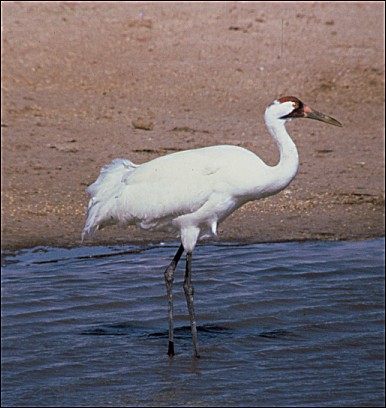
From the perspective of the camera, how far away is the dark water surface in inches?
214

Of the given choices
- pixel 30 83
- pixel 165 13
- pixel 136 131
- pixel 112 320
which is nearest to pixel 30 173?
pixel 136 131

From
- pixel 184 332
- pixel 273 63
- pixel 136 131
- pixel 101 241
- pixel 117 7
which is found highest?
pixel 117 7

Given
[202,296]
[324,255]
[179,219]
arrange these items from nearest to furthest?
[179,219]
[202,296]
[324,255]

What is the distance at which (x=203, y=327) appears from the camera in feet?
21.3

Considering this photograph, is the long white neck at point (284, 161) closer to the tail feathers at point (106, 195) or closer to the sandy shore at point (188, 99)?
the tail feathers at point (106, 195)

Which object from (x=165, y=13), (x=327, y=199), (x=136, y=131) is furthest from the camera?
(x=165, y=13)

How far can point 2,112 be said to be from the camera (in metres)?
10.3

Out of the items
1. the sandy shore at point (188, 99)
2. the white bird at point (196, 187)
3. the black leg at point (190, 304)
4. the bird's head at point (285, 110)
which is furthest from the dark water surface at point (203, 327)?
the bird's head at point (285, 110)

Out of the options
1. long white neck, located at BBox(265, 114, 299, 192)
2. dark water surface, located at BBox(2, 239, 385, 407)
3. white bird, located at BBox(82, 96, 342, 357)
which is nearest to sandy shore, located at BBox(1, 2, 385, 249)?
dark water surface, located at BBox(2, 239, 385, 407)

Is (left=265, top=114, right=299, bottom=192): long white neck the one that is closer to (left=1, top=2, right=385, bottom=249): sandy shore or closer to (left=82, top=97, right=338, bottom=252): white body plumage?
(left=82, top=97, right=338, bottom=252): white body plumage

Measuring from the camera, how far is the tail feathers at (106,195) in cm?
622

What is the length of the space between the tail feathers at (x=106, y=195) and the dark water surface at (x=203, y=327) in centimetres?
60

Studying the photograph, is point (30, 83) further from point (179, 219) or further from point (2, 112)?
point (179, 219)

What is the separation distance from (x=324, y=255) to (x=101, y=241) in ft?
5.25
